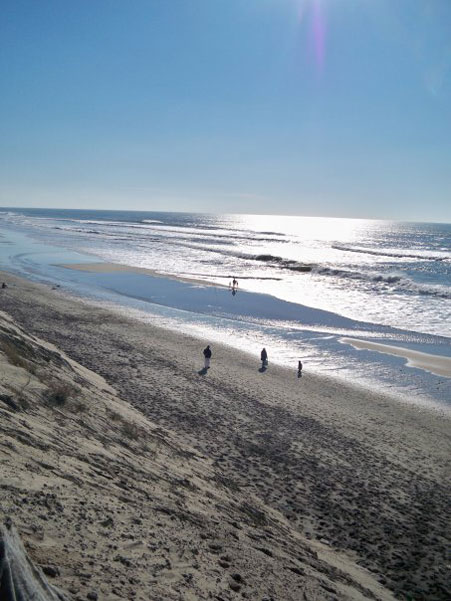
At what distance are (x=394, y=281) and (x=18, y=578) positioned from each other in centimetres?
5596

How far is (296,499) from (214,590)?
214 inches

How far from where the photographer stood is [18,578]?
353 cm

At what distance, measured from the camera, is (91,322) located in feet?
87.2

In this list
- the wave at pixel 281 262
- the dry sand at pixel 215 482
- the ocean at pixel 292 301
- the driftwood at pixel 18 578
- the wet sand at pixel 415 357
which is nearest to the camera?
the driftwood at pixel 18 578

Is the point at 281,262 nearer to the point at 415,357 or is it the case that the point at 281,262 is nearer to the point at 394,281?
the point at 394,281

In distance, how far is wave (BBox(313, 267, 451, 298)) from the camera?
1917 inches

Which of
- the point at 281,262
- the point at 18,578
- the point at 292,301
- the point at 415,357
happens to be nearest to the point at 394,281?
the point at 292,301

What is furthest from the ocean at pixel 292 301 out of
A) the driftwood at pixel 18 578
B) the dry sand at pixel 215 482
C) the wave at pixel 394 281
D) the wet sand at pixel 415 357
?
the driftwood at pixel 18 578

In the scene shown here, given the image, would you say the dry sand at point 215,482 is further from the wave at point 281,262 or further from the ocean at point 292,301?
the wave at point 281,262

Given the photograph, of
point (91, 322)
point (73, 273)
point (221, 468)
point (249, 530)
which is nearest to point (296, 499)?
point (221, 468)

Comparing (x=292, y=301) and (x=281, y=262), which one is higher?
(x=281, y=262)

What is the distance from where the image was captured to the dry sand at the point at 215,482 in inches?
224

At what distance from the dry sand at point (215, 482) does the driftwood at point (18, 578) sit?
837mm

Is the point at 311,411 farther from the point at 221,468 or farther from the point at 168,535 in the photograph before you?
the point at 168,535
